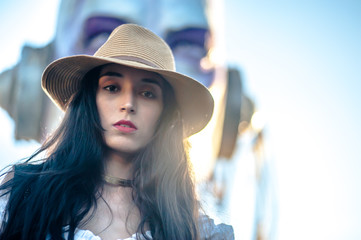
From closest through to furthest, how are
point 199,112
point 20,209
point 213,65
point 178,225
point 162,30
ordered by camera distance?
point 20,209 < point 178,225 < point 199,112 < point 162,30 < point 213,65

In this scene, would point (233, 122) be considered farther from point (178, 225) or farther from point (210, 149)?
point (178, 225)

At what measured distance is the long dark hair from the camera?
128 cm

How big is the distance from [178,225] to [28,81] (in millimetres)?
2986

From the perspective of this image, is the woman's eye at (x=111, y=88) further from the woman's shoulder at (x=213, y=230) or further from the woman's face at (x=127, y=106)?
the woman's shoulder at (x=213, y=230)

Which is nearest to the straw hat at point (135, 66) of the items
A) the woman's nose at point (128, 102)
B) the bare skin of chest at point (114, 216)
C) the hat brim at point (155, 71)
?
the hat brim at point (155, 71)

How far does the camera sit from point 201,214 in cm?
154

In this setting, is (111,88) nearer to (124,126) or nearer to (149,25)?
(124,126)

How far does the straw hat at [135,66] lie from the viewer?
58.6 inches

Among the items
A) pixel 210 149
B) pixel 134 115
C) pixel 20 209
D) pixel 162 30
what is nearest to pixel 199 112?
pixel 134 115

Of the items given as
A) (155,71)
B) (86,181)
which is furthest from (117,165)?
(155,71)

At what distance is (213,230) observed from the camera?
1497 mm

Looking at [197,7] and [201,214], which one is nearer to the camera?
[201,214]

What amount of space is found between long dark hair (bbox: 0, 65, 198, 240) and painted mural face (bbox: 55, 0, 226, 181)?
1984 mm

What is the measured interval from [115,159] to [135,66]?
1.14ft
